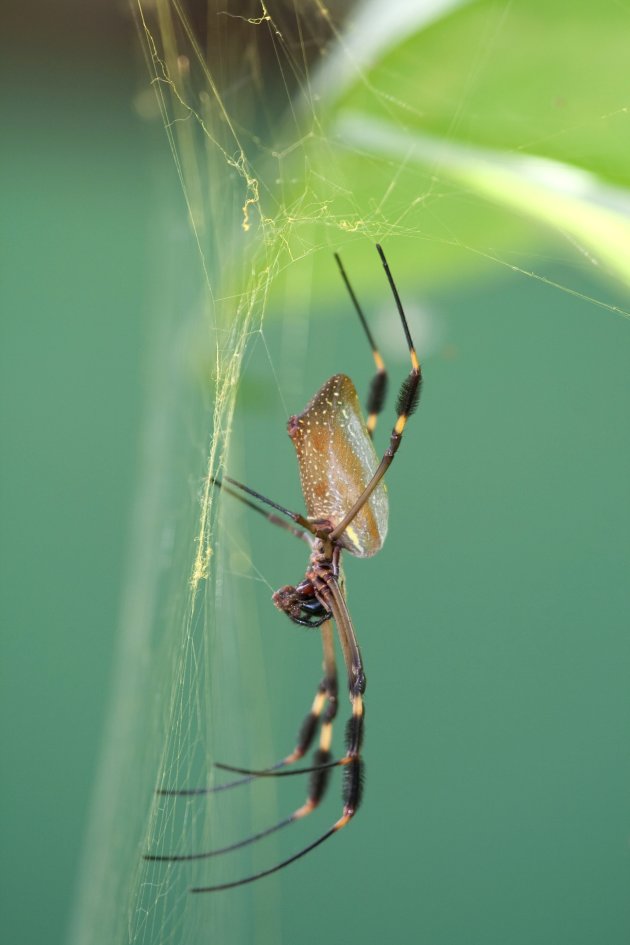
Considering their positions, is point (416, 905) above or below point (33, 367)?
below

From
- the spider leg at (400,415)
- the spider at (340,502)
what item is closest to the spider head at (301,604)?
the spider at (340,502)

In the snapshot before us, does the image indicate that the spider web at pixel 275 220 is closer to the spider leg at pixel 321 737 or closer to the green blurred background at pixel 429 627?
the spider leg at pixel 321 737

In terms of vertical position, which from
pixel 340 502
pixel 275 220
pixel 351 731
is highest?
pixel 275 220

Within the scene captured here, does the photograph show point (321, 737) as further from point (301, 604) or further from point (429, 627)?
point (429, 627)

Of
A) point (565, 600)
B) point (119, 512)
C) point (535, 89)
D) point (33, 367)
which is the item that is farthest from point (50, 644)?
point (535, 89)

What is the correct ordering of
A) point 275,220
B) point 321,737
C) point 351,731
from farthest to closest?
point 321,737
point 351,731
point 275,220

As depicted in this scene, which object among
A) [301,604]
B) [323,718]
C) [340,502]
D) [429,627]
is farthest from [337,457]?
[429,627]

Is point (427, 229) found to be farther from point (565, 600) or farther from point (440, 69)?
point (565, 600)
